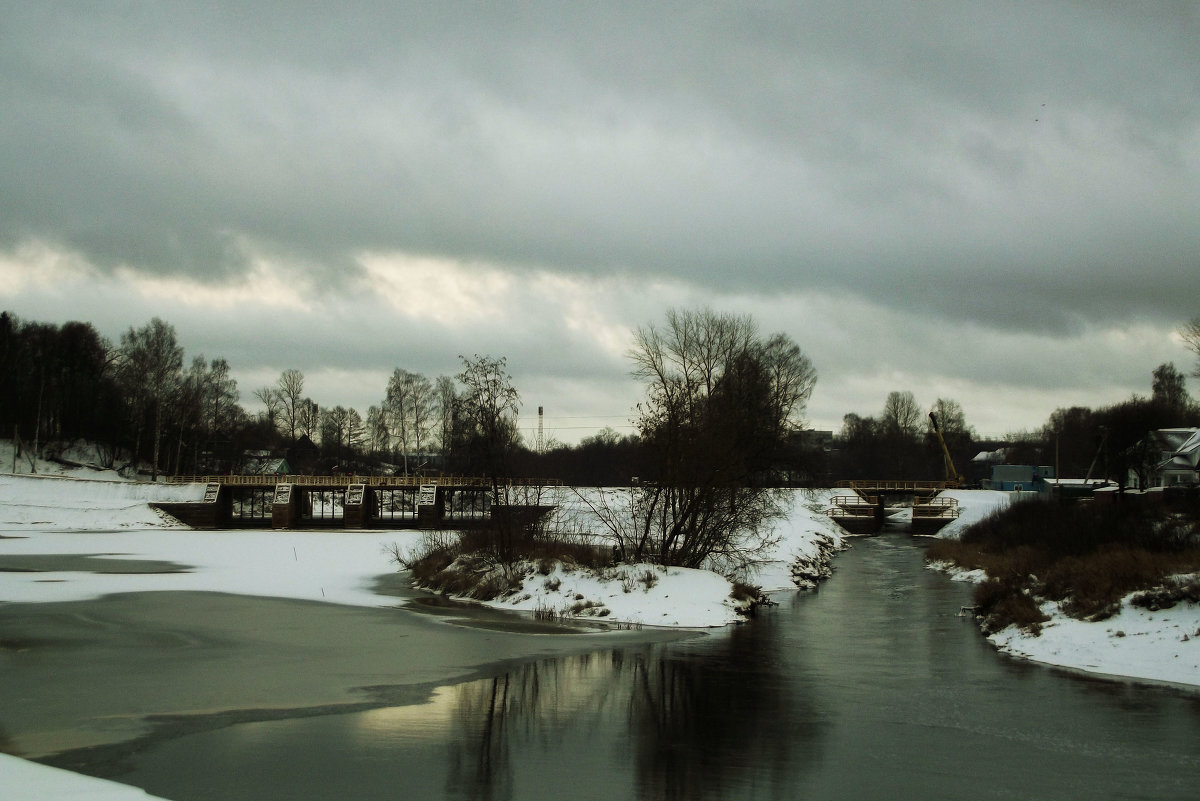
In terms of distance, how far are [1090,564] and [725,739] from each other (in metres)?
16.2

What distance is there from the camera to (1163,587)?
19.9 meters

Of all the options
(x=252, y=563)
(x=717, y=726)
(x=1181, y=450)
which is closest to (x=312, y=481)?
(x=252, y=563)

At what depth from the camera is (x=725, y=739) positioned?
12.2 m

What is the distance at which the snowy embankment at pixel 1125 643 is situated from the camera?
57.6 feet

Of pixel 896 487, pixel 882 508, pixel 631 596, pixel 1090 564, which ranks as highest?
pixel 896 487

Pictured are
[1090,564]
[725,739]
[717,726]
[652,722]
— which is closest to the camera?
[725,739]

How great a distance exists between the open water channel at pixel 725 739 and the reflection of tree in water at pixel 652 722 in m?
0.04

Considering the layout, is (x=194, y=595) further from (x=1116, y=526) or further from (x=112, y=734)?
(x=1116, y=526)

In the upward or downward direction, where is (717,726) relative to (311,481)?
downward

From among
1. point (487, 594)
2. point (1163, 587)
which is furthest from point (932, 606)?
point (487, 594)

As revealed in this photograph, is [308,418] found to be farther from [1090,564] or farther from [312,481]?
[1090,564]

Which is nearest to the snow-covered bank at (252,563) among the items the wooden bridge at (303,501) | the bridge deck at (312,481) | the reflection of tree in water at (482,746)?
the wooden bridge at (303,501)

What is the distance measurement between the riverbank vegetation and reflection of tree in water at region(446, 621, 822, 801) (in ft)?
28.2

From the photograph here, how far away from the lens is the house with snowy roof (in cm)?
5291
